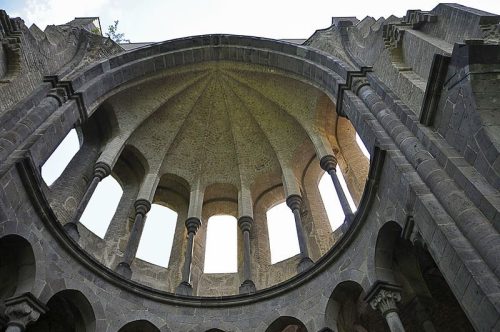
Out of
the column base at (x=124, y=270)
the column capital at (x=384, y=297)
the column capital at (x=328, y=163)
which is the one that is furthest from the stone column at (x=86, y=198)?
the column capital at (x=384, y=297)

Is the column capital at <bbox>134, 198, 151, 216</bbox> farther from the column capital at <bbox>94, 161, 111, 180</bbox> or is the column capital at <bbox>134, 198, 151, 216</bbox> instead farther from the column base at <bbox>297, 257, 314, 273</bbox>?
the column base at <bbox>297, 257, 314, 273</bbox>

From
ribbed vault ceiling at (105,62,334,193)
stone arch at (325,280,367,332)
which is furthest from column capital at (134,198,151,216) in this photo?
stone arch at (325,280,367,332)

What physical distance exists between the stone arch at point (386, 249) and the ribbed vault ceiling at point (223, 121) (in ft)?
16.1

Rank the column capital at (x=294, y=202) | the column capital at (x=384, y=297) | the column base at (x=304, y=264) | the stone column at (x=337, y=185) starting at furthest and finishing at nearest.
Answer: the column capital at (x=294, y=202) < the stone column at (x=337, y=185) < the column base at (x=304, y=264) < the column capital at (x=384, y=297)

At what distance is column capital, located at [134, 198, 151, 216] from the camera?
10125mm

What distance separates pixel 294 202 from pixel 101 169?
191 inches

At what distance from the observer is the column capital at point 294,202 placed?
10.4m

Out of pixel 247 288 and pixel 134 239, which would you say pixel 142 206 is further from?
pixel 247 288

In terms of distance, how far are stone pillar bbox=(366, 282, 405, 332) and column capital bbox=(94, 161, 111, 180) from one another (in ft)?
22.1

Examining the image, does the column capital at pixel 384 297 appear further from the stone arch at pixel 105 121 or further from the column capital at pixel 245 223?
the stone arch at pixel 105 121

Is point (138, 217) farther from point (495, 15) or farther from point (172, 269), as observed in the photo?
point (495, 15)

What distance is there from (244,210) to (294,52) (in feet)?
15.4

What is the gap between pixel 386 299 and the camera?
638 cm

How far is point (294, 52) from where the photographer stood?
11688mm
